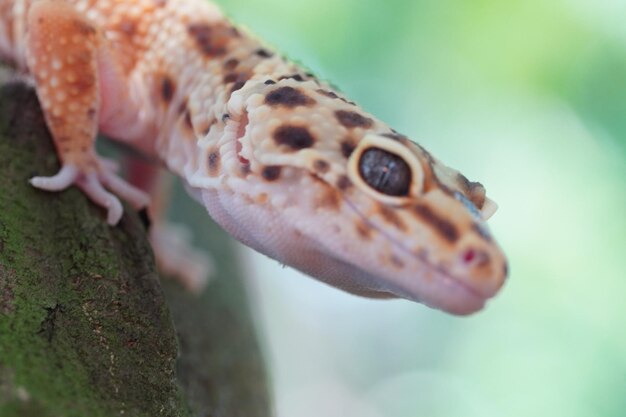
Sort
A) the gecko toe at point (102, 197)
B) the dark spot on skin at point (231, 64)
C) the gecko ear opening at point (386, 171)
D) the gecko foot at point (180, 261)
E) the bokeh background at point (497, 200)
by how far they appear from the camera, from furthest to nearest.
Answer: the bokeh background at point (497, 200) → the gecko foot at point (180, 261) → the dark spot on skin at point (231, 64) → the gecko toe at point (102, 197) → the gecko ear opening at point (386, 171)

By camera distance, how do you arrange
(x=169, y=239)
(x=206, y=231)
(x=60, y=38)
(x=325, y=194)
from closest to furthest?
(x=325, y=194) → (x=60, y=38) → (x=169, y=239) → (x=206, y=231)

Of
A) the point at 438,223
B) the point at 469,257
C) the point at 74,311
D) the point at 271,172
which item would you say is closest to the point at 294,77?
the point at 271,172

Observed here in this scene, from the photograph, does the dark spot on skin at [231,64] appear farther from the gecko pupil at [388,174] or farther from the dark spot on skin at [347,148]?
the gecko pupil at [388,174]

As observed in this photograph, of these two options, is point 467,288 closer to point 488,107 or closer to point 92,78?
point 92,78

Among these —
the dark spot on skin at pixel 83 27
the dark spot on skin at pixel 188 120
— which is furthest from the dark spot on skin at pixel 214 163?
the dark spot on skin at pixel 83 27

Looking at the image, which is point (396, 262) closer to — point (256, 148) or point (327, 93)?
point (256, 148)

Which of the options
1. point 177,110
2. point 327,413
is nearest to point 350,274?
point 177,110

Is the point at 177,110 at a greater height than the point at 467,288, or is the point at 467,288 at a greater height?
the point at 467,288
